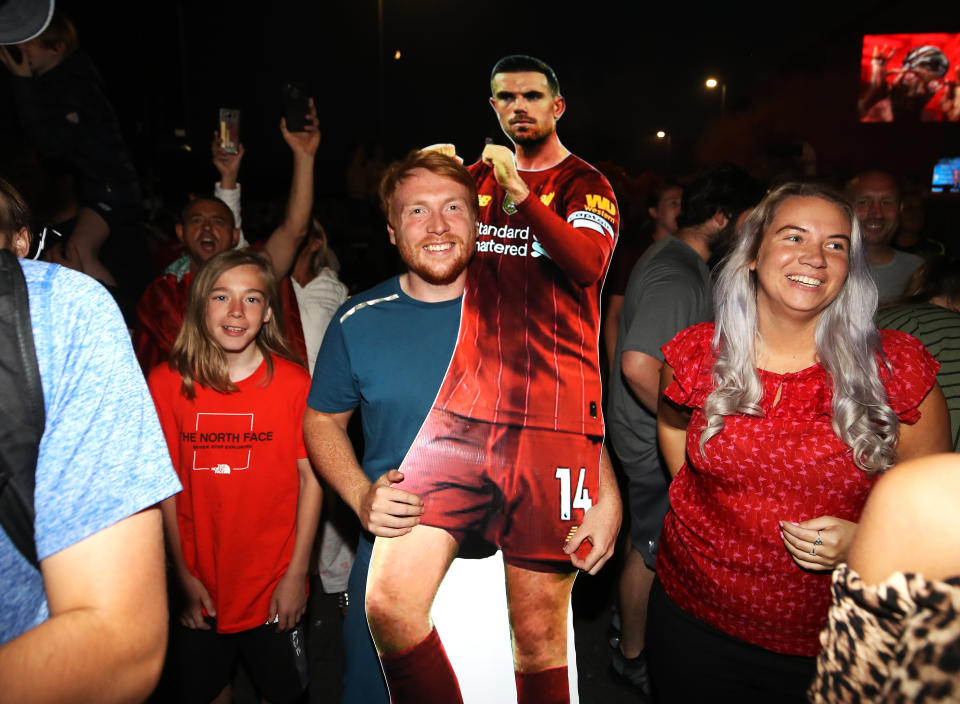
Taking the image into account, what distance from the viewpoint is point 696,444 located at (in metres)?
1.96

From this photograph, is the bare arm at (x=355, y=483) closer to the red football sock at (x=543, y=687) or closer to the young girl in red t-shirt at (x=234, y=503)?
the young girl in red t-shirt at (x=234, y=503)

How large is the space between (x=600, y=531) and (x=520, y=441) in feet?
1.29

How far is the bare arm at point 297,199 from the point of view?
2668mm

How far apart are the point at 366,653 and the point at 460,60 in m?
2.21

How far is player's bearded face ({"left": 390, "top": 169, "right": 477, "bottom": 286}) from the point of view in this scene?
201 cm

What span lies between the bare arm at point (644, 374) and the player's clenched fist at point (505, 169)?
0.96 m

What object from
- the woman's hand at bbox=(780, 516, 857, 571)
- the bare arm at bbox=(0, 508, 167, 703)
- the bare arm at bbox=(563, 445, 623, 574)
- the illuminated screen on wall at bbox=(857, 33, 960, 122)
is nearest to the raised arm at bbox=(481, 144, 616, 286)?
the bare arm at bbox=(563, 445, 623, 574)

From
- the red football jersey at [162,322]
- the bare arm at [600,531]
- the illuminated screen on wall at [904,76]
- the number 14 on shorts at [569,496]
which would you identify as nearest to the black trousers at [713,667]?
the bare arm at [600,531]

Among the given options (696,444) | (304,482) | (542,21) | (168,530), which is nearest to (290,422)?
(304,482)

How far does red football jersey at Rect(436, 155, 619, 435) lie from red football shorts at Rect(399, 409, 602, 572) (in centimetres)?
7

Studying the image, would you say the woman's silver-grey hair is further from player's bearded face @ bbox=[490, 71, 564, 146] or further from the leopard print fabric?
the leopard print fabric

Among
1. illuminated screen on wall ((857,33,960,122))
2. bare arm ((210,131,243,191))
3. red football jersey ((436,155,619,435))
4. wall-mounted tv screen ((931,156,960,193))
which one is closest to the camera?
red football jersey ((436,155,619,435))

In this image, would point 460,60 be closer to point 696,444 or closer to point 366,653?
point 696,444

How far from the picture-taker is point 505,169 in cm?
221
